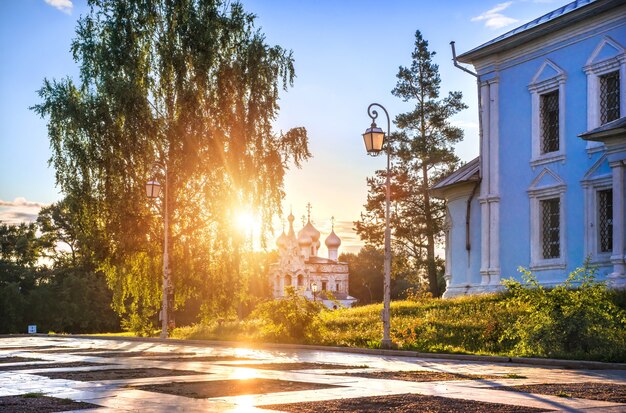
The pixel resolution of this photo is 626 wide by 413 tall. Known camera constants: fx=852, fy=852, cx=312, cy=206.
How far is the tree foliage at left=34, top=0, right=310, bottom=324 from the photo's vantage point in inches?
1235

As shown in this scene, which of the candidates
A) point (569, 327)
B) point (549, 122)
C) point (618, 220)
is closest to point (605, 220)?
point (618, 220)

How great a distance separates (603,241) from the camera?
88.1 feet

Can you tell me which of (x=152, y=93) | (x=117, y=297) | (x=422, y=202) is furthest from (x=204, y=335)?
(x=422, y=202)

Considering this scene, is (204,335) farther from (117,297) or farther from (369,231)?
(369,231)

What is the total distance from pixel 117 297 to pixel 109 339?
13.3ft

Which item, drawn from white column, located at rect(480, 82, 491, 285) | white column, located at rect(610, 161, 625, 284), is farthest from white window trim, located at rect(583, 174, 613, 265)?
white column, located at rect(480, 82, 491, 285)

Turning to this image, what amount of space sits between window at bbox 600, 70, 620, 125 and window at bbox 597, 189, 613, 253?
92.2 inches

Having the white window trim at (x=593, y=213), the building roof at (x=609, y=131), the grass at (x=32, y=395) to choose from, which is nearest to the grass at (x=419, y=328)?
the white window trim at (x=593, y=213)

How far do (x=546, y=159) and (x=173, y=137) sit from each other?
44.6 feet

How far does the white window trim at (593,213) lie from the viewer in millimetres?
26688

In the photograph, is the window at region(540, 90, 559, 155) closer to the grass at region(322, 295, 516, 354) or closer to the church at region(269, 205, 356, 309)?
the grass at region(322, 295, 516, 354)

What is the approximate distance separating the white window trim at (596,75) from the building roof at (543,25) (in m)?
1.09

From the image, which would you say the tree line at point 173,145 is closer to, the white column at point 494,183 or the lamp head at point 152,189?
the lamp head at point 152,189

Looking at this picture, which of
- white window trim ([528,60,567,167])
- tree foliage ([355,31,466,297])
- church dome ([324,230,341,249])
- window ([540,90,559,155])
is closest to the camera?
white window trim ([528,60,567,167])
